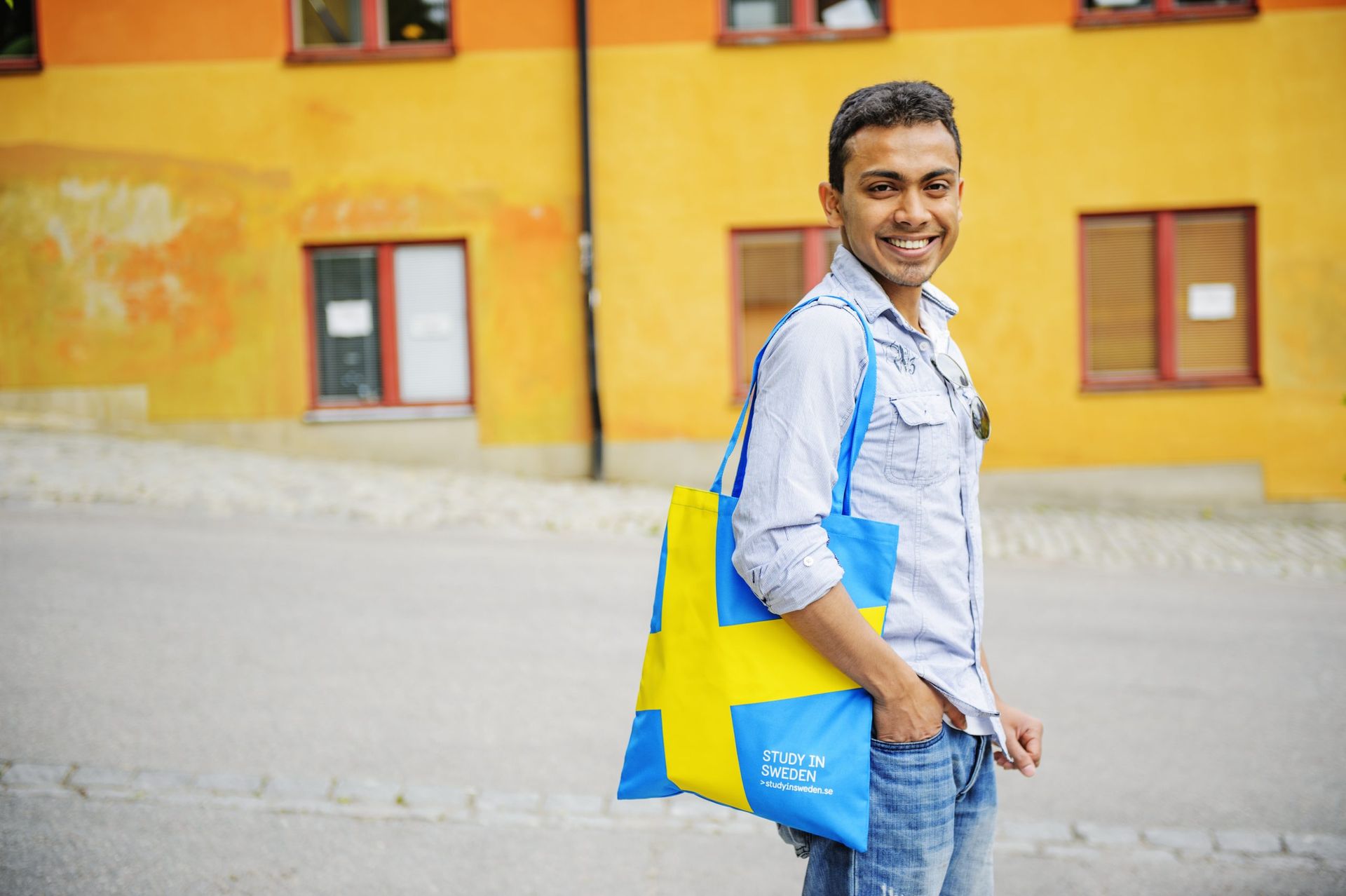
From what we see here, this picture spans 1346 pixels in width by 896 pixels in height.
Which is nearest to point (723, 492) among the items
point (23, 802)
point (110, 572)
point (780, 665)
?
point (780, 665)

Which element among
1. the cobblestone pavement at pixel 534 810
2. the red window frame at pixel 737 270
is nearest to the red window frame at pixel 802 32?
the red window frame at pixel 737 270

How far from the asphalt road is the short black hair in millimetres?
2614

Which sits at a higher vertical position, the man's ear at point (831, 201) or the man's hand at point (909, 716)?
the man's ear at point (831, 201)

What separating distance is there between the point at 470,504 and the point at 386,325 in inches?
135

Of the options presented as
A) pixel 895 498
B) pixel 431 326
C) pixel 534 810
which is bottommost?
pixel 534 810

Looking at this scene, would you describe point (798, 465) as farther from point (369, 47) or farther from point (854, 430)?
point (369, 47)

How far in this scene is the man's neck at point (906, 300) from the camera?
7.00 feet

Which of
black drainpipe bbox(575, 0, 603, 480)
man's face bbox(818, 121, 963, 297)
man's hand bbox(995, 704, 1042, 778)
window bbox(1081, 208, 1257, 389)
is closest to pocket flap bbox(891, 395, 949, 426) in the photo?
man's face bbox(818, 121, 963, 297)

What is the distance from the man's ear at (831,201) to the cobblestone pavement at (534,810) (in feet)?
8.95

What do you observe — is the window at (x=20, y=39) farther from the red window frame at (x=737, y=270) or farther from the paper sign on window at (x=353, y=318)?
the red window frame at (x=737, y=270)

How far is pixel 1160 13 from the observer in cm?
1247

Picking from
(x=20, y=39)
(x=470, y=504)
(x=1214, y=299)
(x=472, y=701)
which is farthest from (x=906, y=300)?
(x=20, y=39)

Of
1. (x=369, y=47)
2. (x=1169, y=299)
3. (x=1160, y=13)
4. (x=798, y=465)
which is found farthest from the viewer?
(x=369, y=47)

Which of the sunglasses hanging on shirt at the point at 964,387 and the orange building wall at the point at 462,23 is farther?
the orange building wall at the point at 462,23
